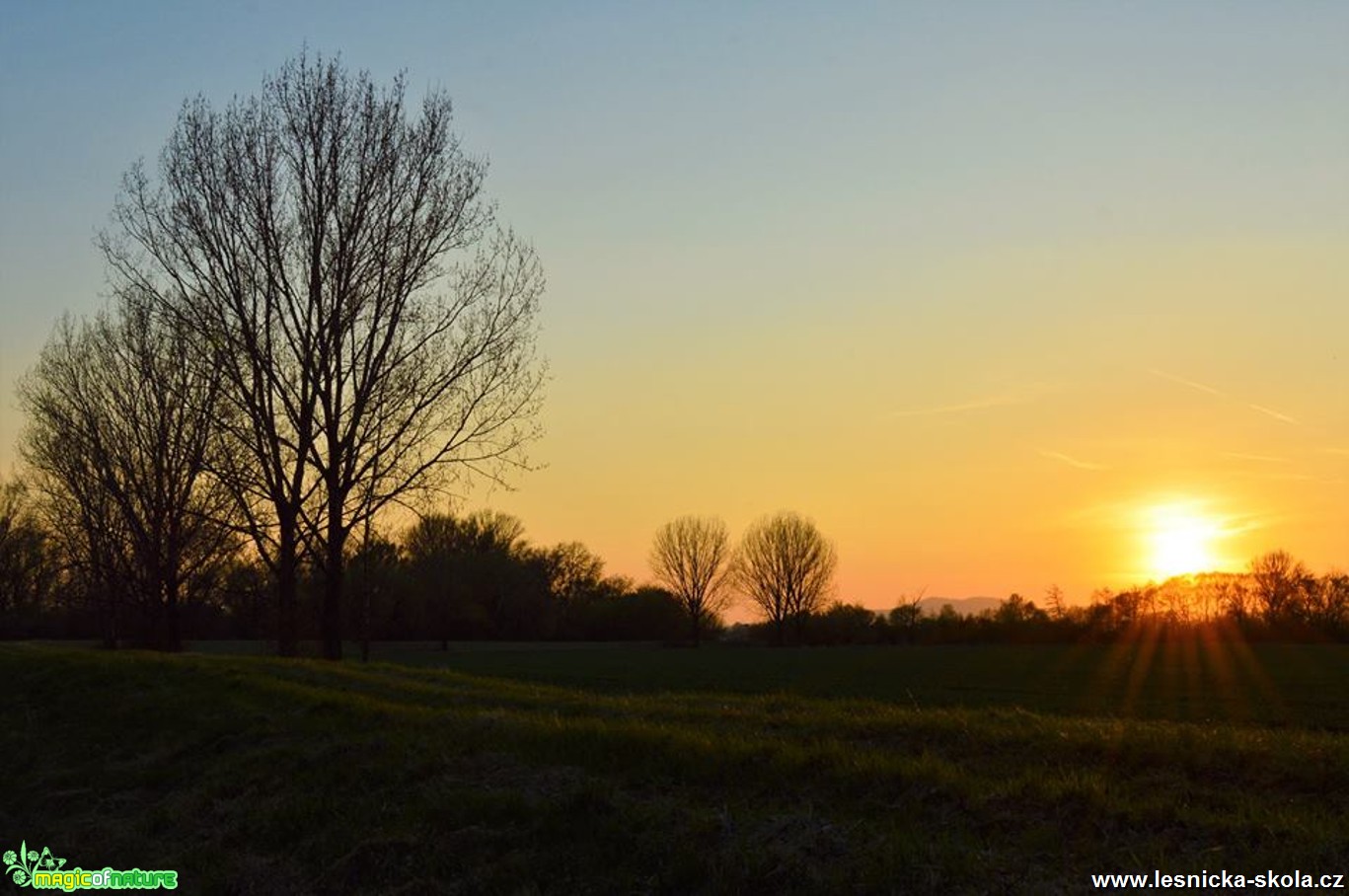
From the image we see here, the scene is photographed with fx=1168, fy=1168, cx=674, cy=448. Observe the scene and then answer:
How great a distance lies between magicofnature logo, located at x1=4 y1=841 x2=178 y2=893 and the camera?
32.6 ft

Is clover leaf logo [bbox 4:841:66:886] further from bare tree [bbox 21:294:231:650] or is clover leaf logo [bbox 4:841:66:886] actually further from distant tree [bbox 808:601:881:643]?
distant tree [bbox 808:601:881:643]

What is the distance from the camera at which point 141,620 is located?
54.4 m

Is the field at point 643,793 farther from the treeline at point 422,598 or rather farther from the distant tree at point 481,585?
the distant tree at point 481,585

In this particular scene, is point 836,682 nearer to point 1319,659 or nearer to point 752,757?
point 1319,659

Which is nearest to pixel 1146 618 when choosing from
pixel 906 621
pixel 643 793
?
pixel 906 621

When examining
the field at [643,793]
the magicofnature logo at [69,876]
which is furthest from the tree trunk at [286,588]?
the magicofnature logo at [69,876]

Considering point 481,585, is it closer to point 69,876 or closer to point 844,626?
point 844,626

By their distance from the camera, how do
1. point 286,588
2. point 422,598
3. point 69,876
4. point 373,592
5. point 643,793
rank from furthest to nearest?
point 422,598
point 373,592
point 286,588
point 69,876
point 643,793

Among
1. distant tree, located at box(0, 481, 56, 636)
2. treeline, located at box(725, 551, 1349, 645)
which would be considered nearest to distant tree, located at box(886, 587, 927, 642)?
treeline, located at box(725, 551, 1349, 645)

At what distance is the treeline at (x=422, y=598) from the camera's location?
224ft

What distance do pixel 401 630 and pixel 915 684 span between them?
76243 mm

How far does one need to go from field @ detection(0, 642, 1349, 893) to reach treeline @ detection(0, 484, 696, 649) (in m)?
39.7

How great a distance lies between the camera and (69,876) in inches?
410

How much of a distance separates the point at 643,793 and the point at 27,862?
20.4ft
